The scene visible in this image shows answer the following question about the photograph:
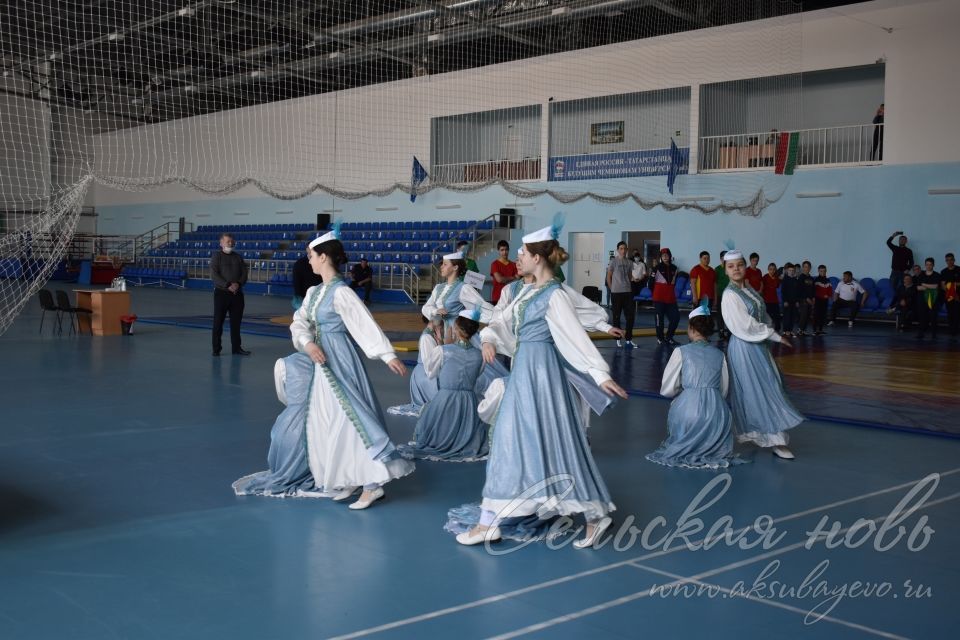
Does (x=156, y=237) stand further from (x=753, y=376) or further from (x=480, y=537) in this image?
(x=480, y=537)

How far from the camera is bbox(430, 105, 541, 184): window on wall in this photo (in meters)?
25.7

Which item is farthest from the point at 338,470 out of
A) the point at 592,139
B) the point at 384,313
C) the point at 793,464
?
the point at 592,139

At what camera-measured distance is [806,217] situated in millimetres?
20812

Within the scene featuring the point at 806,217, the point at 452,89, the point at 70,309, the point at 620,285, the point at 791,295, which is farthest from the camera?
the point at 452,89

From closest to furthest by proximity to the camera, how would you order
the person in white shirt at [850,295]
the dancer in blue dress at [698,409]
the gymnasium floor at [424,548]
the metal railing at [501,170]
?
the gymnasium floor at [424,548] → the dancer in blue dress at [698,409] → the person in white shirt at [850,295] → the metal railing at [501,170]

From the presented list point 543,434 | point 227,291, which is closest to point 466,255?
point 227,291

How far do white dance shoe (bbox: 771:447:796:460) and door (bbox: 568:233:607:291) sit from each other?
18058 millimetres

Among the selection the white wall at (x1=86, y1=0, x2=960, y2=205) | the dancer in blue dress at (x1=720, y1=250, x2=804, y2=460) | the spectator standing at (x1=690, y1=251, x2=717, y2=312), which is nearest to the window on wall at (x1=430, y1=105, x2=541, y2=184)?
the white wall at (x1=86, y1=0, x2=960, y2=205)

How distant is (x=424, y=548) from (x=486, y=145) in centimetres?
2424

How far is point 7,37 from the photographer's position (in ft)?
81.0

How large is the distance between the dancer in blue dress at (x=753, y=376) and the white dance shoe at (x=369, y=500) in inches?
122

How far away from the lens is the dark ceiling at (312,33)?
20.8m

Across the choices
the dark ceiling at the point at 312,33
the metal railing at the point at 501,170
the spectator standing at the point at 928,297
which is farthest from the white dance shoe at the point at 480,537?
the metal railing at the point at 501,170

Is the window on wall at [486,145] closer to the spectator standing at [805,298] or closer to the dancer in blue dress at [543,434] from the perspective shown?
the spectator standing at [805,298]
